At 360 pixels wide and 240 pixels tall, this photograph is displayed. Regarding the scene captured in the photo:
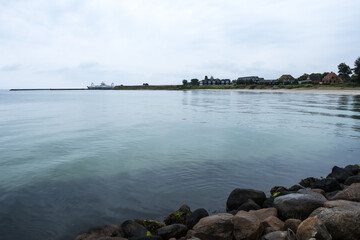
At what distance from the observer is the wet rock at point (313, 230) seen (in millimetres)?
5445

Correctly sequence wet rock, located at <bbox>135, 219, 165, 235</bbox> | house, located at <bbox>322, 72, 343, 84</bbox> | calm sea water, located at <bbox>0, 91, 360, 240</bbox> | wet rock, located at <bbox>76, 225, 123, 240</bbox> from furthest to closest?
house, located at <bbox>322, 72, 343, 84</bbox> < calm sea water, located at <bbox>0, 91, 360, 240</bbox> < wet rock, located at <bbox>135, 219, 165, 235</bbox> < wet rock, located at <bbox>76, 225, 123, 240</bbox>

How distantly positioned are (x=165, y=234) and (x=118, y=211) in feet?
9.69

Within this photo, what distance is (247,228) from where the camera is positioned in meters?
6.21

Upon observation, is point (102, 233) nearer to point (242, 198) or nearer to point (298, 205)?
point (242, 198)

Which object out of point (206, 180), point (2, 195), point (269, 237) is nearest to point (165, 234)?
point (269, 237)

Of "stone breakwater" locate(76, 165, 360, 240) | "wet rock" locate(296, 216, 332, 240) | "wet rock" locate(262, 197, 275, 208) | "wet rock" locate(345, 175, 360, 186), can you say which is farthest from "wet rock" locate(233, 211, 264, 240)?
"wet rock" locate(345, 175, 360, 186)

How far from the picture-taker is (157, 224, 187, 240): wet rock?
21.9ft

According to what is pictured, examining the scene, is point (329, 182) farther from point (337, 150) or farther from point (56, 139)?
point (56, 139)

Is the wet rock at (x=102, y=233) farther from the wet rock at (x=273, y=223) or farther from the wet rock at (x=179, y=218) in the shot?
the wet rock at (x=273, y=223)

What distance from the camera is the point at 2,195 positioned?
1049 centimetres

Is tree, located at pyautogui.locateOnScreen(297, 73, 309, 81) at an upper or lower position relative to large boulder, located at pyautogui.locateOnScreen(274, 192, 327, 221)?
upper

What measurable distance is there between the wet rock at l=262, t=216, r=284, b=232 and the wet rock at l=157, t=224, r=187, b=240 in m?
2.09

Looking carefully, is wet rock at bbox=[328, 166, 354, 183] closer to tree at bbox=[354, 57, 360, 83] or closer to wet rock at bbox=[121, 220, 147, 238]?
wet rock at bbox=[121, 220, 147, 238]

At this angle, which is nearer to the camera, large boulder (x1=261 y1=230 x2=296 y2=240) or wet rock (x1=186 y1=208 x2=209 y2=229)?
large boulder (x1=261 y1=230 x2=296 y2=240)
